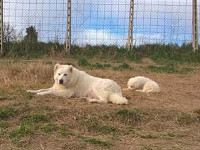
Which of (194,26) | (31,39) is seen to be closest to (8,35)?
(31,39)

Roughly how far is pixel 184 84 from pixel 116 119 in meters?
4.55

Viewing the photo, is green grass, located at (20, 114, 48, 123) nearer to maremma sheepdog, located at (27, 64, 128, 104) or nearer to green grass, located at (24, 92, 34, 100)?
green grass, located at (24, 92, 34, 100)

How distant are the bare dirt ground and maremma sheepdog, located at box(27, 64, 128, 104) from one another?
31cm

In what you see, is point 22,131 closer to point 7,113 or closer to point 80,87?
point 7,113

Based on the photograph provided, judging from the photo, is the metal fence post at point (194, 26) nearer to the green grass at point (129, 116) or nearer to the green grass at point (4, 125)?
the green grass at point (129, 116)

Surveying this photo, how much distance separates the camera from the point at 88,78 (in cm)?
784

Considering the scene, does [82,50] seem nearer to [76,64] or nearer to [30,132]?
[76,64]

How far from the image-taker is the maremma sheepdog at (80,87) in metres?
7.26

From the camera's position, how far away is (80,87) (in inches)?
305

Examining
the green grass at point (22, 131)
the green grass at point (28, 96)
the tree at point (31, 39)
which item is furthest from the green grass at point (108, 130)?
the tree at point (31, 39)

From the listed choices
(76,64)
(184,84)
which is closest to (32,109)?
→ (184,84)

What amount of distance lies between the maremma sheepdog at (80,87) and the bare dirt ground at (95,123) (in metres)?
0.31

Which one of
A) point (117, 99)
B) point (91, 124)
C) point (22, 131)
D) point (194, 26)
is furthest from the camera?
point (194, 26)

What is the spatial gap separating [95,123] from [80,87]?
2065mm
